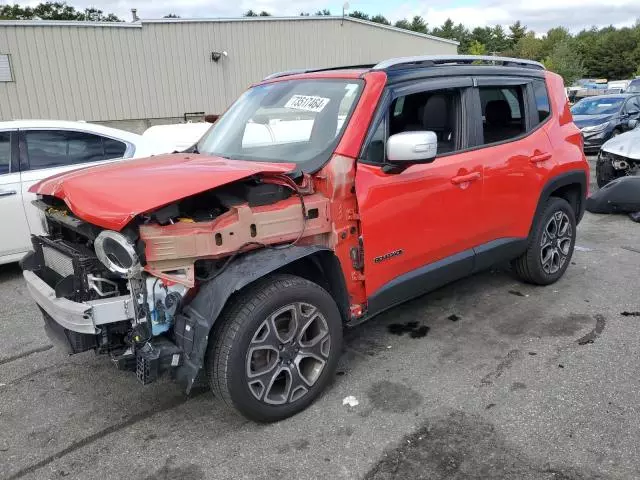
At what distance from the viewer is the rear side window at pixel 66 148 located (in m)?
5.52

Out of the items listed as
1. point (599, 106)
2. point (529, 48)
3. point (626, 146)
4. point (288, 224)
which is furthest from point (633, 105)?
point (529, 48)

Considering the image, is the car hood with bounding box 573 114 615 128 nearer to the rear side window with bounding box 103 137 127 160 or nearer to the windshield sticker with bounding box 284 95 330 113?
the rear side window with bounding box 103 137 127 160

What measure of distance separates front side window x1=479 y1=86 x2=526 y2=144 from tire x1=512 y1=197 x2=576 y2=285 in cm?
80

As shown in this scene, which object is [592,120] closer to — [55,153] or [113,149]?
[113,149]

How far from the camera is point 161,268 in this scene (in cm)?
263

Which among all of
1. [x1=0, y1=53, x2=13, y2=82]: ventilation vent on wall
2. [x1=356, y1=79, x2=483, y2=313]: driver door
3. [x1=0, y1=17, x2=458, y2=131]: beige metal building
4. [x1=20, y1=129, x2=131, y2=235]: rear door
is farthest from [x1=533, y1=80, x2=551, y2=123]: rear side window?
[x1=0, y1=53, x2=13, y2=82]: ventilation vent on wall

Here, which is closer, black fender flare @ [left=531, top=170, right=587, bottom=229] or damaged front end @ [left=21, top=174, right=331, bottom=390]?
damaged front end @ [left=21, top=174, right=331, bottom=390]

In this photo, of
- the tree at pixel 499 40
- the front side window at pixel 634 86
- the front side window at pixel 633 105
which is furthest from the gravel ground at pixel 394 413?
the tree at pixel 499 40

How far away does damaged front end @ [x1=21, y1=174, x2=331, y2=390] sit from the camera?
260 centimetres

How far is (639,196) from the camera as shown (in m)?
7.60

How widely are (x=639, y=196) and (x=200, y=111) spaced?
14.4m

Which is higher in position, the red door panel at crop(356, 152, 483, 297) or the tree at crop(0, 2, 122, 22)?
the tree at crop(0, 2, 122, 22)

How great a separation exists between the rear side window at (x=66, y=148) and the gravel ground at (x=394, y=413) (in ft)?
6.20

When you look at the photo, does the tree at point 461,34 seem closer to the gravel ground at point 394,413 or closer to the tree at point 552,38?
the tree at point 552,38
